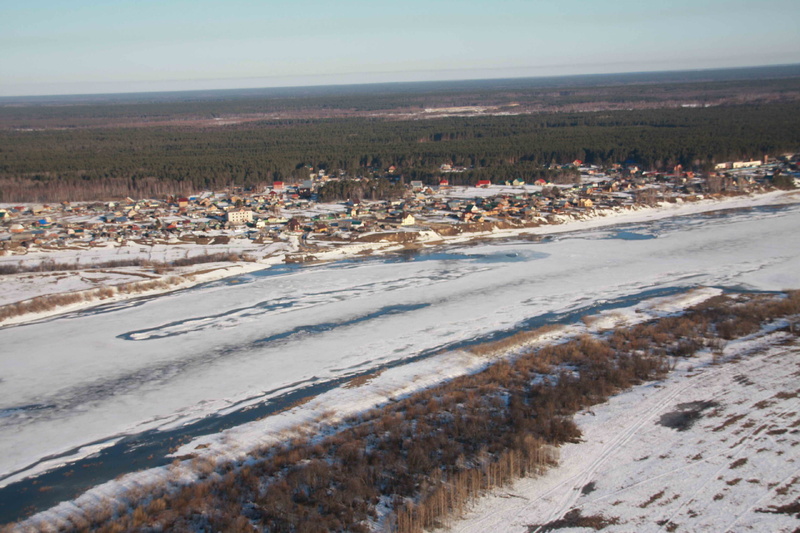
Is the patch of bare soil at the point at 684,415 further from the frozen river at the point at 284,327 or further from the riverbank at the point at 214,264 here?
the riverbank at the point at 214,264

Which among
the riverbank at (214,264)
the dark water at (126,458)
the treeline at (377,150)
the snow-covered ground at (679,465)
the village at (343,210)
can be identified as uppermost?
the treeline at (377,150)

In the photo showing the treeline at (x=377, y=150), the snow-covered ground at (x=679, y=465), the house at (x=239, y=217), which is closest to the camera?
the snow-covered ground at (x=679, y=465)

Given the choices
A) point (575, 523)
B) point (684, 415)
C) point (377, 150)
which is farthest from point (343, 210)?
point (575, 523)

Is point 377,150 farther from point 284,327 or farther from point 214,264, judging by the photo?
point 284,327

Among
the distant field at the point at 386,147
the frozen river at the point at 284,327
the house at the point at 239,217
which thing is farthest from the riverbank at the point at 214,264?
the distant field at the point at 386,147

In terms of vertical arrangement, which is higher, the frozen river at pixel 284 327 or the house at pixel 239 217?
the house at pixel 239 217

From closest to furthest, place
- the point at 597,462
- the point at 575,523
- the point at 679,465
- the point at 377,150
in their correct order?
the point at 575,523 → the point at 679,465 → the point at 597,462 → the point at 377,150

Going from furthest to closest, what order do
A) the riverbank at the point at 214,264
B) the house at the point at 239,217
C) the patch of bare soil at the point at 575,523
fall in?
the house at the point at 239,217, the riverbank at the point at 214,264, the patch of bare soil at the point at 575,523

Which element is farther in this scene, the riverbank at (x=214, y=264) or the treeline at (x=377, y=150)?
the treeline at (x=377, y=150)
